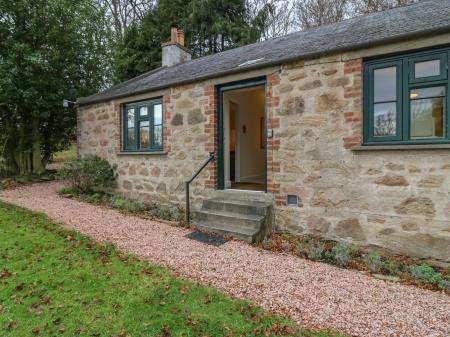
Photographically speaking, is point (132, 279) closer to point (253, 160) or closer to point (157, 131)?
point (157, 131)

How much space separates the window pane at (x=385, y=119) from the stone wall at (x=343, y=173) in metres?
0.26

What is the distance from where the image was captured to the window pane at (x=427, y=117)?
12.7 ft

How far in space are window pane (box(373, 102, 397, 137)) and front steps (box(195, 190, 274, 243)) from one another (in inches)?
85.5

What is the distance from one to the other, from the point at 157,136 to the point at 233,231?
3710 millimetres

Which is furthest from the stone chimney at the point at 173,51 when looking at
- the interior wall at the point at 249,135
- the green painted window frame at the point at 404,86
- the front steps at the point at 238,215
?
the green painted window frame at the point at 404,86

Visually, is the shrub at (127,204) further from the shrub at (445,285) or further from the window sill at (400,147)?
the shrub at (445,285)

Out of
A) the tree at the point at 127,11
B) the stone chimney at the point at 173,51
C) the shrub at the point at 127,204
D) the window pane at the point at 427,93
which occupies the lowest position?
the shrub at the point at 127,204

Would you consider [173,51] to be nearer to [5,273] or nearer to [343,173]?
[343,173]

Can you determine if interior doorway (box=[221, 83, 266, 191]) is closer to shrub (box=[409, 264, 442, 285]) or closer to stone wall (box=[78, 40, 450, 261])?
stone wall (box=[78, 40, 450, 261])

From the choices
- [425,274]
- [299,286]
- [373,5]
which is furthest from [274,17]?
[299,286]

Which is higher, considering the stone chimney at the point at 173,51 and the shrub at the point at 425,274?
the stone chimney at the point at 173,51

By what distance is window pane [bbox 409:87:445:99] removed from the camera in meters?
3.87

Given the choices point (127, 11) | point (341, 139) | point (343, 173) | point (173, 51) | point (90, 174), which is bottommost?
point (90, 174)

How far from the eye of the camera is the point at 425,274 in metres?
3.55
